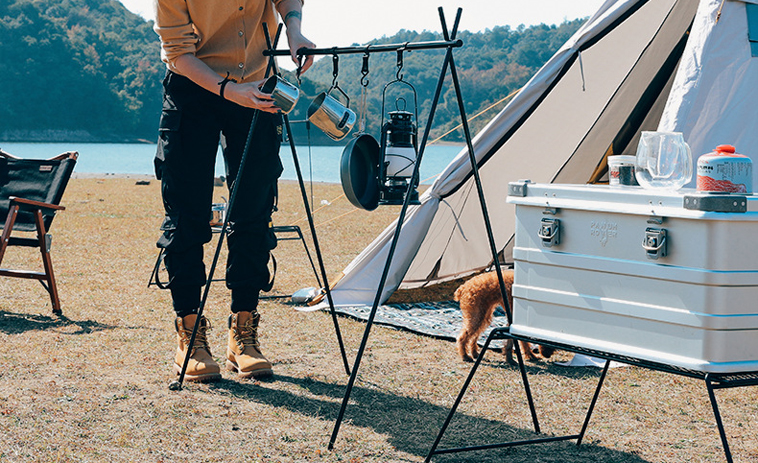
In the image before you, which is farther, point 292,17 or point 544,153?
point 544,153

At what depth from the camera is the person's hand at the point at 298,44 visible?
10.3 feet

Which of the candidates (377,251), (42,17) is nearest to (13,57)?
(42,17)

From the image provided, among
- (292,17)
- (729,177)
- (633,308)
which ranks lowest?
(633,308)

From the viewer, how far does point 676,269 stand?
1863mm

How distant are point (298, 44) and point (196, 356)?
138cm

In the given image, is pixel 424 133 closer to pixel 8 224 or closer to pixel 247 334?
pixel 247 334

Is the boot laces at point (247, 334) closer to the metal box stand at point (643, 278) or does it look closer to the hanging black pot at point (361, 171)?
the hanging black pot at point (361, 171)

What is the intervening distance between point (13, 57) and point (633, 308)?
68.0 m

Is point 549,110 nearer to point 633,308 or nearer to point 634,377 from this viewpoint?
point 634,377

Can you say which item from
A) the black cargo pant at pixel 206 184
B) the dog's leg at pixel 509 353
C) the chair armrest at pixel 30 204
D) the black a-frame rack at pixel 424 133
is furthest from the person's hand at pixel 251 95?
the chair armrest at pixel 30 204

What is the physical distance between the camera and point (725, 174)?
1.85m

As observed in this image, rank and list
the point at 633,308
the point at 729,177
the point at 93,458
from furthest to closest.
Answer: the point at 93,458 < the point at 633,308 < the point at 729,177

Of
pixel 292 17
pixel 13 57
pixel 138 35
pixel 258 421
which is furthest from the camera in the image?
pixel 138 35

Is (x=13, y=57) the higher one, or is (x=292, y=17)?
(x=13, y=57)
